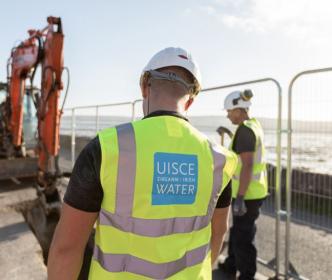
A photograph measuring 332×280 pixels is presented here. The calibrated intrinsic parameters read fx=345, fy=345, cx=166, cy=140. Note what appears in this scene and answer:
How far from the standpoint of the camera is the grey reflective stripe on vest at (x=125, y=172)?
1385 mm

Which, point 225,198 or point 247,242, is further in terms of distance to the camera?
point 247,242

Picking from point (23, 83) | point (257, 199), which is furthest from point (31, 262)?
point (23, 83)

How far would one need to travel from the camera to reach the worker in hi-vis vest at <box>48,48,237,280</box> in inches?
54.6

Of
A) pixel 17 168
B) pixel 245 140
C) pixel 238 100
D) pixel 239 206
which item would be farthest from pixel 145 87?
pixel 17 168

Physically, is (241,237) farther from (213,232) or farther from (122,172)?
(122,172)

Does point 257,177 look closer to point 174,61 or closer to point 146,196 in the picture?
point 174,61

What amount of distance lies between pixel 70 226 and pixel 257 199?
297 centimetres

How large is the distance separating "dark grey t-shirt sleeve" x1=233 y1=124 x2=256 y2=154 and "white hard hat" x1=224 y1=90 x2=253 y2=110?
47 cm

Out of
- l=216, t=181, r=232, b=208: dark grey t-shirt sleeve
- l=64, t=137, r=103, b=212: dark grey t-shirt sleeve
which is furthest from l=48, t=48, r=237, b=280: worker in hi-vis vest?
l=216, t=181, r=232, b=208: dark grey t-shirt sleeve

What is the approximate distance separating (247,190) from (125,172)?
2.80m

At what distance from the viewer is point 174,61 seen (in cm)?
165

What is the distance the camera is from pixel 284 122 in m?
Answer: 4.15

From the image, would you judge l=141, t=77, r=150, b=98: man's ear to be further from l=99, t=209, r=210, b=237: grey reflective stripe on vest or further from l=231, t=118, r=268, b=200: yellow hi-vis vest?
l=231, t=118, r=268, b=200: yellow hi-vis vest

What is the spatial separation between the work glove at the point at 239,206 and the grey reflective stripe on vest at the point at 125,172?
8.74ft
